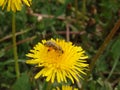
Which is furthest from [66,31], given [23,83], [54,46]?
[54,46]

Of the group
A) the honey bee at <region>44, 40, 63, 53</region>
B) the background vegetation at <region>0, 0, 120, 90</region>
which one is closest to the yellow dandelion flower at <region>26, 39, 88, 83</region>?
the honey bee at <region>44, 40, 63, 53</region>

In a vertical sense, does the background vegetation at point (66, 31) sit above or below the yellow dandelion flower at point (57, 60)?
above

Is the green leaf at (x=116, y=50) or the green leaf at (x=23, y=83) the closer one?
the green leaf at (x=23, y=83)

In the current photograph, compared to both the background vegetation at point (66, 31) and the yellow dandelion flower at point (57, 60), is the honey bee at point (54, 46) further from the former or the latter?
the background vegetation at point (66, 31)

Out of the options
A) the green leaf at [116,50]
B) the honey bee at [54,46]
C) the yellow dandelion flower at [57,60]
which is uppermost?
the green leaf at [116,50]

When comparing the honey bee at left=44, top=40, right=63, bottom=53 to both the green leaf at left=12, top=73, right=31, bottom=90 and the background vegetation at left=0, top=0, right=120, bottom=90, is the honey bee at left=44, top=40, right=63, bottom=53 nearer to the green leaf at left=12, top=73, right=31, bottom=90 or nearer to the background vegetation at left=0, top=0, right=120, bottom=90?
the green leaf at left=12, top=73, right=31, bottom=90

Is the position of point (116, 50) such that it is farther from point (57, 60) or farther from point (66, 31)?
point (57, 60)

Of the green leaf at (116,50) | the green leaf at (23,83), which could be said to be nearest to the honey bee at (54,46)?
the green leaf at (23,83)

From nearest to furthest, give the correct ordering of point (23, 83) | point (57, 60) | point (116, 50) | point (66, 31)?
point (57, 60)
point (23, 83)
point (116, 50)
point (66, 31)
